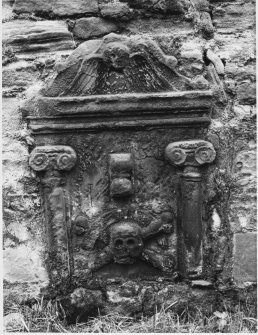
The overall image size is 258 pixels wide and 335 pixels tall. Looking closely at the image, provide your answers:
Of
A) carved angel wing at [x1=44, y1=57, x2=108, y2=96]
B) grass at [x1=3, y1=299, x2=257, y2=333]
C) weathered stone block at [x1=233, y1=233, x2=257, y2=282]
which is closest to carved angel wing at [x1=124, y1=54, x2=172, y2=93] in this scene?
carved angel wing at [x1=44, y1=57, x2=108, y2=96]

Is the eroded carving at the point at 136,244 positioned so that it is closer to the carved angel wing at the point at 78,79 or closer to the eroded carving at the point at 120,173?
the eroded carving at the point at 120,173

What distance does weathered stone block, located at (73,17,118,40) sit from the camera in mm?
2648

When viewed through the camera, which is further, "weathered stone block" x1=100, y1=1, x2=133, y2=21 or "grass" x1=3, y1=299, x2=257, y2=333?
"grass" x1=3, y1=299, x2=257, y2=333

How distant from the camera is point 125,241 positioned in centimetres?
278

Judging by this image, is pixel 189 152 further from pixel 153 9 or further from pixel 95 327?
pixel 95 327

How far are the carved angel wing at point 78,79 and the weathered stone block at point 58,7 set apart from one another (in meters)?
0.31

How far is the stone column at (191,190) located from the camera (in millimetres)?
2688

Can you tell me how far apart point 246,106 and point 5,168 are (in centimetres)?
155

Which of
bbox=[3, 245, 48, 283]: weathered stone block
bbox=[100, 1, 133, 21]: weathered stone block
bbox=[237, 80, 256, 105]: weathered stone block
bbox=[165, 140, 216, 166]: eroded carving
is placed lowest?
bbox=[3, 245, 48, 283]: weathered stone block

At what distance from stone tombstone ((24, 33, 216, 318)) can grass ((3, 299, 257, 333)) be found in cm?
19

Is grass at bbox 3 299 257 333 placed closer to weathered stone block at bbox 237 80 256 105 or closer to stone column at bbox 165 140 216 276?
stone column at bbox 165 140 216 276

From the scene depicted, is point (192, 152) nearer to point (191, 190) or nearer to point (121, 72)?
point (191, 190)

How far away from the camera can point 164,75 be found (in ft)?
8.67

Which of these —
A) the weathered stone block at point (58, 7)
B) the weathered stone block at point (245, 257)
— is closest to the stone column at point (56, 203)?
the weathered stone block at point (58, 7)
